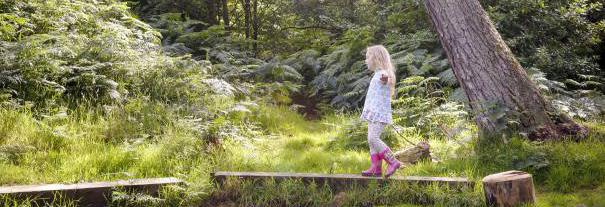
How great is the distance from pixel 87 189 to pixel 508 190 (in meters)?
4.14

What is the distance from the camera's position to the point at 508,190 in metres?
5.08

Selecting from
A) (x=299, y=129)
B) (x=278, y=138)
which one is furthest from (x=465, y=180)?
(x=299, y=129)

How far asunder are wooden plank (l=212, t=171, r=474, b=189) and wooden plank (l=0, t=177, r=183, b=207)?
645 mm

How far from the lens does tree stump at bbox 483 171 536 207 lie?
508 cm

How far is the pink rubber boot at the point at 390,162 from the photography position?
5918 millimetres

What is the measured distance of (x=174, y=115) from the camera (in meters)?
8.34

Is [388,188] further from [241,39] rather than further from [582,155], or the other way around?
[241,39]

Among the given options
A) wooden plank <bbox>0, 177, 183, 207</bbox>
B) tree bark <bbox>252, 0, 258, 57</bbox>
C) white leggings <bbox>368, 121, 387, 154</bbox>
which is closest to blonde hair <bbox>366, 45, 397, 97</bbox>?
white leggings <bbox>368, 121, 387, 154</bbox>

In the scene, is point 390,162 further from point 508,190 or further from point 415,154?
point 508,190

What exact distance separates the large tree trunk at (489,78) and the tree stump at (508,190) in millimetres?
1832

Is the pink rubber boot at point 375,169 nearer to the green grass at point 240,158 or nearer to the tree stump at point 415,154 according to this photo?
the green grass at point 240,158

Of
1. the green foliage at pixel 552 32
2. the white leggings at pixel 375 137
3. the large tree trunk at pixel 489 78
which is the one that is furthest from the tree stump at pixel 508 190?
the green foliage at pixel 552 32

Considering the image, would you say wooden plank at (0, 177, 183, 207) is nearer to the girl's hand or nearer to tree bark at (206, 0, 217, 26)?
the girl's hand

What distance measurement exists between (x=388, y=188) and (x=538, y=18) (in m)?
7.27
